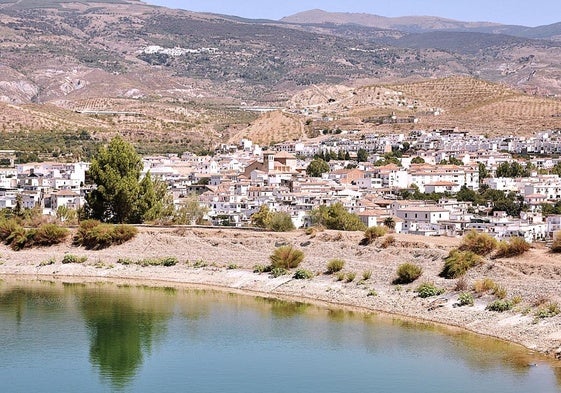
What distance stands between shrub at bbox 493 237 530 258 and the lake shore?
208 millimetres

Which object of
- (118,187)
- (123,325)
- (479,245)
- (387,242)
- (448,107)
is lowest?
(123,325)

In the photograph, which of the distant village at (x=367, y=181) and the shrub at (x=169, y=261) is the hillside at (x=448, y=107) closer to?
the distant village at (x=367, y=181)

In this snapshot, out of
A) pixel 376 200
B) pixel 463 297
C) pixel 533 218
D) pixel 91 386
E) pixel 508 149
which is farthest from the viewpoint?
pixel 508 149

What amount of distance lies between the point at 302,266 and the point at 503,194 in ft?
104

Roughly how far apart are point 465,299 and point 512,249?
2915 millimetres

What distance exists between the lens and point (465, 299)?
23.8 meters

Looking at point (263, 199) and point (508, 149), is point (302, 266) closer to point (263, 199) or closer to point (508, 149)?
point (263, 199)

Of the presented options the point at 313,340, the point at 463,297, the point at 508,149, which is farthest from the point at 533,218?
the point at 508,149

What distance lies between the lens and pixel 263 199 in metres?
51.8

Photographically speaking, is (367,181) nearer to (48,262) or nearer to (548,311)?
(48,262)

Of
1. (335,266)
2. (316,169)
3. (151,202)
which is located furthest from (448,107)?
(335,266)

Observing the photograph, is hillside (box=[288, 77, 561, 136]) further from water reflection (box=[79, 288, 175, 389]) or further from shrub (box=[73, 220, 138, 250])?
water reflection (box=[79, 288, 175, 389])

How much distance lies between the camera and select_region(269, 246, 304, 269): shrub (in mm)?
28719

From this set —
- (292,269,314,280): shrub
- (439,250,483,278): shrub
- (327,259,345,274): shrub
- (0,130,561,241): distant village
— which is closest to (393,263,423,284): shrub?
(439,250,483,278): shrub
